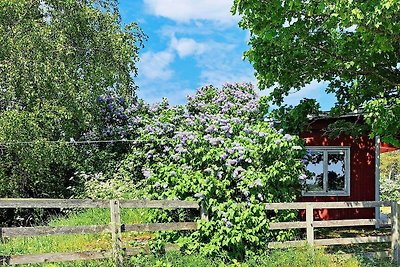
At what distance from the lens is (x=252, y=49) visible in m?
12.6

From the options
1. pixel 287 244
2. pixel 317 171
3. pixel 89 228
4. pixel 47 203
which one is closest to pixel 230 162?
pixel 287 244

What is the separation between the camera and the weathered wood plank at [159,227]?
8677mm

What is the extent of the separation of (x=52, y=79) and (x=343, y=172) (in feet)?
29.1

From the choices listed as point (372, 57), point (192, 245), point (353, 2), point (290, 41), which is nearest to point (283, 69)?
point (290, 41)

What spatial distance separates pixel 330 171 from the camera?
16.0 meters

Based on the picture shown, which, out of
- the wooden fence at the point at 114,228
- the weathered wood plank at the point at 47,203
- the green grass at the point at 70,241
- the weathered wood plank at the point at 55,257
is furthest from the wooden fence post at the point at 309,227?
the weathered wood plank at the point at 47,203

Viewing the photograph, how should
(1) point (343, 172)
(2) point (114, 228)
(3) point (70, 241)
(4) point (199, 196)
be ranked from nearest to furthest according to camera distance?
(2) point (114, 228)
(4) point (199, 196)
(3) point (70, 241)
(1) point (343, 172)

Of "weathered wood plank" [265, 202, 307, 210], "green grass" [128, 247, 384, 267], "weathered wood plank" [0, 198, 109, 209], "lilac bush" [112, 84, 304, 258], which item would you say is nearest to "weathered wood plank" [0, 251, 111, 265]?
"green grass" [128, 247, 384, 267]

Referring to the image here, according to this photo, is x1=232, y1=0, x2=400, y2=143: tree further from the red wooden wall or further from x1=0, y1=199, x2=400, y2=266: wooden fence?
the red wooden wall

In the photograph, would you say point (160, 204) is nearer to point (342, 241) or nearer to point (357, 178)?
point (342, 241)

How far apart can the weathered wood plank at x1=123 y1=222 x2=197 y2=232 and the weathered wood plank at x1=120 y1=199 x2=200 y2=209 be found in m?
0.29

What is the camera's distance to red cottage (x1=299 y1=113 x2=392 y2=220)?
15.9 meters

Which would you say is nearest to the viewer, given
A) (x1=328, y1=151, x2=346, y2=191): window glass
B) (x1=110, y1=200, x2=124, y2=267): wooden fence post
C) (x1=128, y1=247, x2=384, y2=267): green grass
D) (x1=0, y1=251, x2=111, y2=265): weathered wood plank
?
(x1=0, y1=251, x2=111, y2=265): weathered wood plank

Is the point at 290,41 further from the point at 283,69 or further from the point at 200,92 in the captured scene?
the point at 200,92
